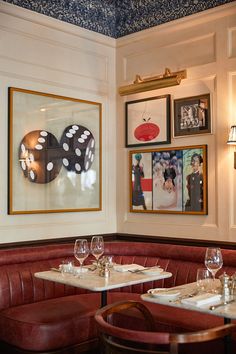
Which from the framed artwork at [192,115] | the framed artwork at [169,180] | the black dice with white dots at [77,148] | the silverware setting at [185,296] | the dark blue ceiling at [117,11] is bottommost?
the silverware setting at [185,296]

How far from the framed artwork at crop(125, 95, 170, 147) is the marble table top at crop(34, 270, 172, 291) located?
6.02 ft

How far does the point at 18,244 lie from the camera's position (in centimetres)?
459

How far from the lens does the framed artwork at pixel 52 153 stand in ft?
15.2

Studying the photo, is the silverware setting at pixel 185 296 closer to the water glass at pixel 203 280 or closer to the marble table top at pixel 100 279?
the water glass at pixel 203 280

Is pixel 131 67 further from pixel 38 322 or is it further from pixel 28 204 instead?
pixel 38 322

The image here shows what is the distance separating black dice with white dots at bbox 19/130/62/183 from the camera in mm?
4684

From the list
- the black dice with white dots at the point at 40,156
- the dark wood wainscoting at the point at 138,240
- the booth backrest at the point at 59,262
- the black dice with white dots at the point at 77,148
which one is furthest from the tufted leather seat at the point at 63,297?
the black dice with white dots at the point at 77,148

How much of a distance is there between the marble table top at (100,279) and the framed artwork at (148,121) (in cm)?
183

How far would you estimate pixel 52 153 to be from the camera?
4910 millimetres

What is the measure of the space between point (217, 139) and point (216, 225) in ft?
2.79

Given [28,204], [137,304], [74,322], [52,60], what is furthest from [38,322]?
[52,60]

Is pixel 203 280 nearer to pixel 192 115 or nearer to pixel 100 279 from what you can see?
pixel 100 279

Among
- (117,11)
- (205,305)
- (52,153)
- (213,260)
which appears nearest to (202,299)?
(205,305)

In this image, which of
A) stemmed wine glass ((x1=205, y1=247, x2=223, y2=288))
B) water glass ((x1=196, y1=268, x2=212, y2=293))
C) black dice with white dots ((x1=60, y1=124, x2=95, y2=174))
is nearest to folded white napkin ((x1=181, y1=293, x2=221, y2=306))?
water glass ((x1=196, y1=268, x2=212, y2=293))
